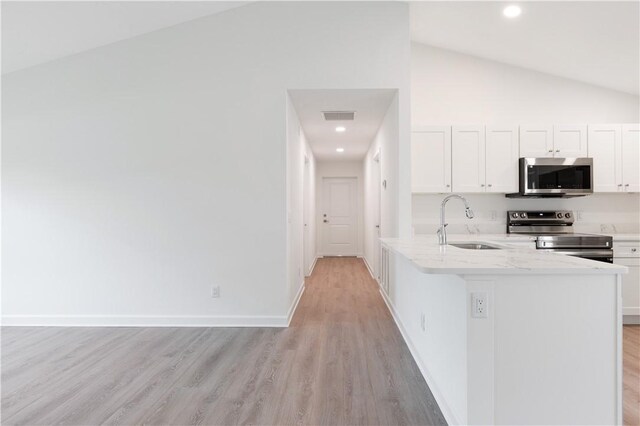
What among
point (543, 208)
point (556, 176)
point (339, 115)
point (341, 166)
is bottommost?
point (543, 208)

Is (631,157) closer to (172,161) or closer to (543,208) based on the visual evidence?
(543,208)

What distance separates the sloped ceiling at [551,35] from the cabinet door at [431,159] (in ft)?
3.47

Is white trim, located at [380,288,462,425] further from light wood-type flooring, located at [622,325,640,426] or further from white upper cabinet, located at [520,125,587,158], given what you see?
white upper cabinet, located at [520,125,587,158]

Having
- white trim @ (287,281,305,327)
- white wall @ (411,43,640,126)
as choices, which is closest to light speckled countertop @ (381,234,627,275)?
white trim @ (287,281,305,327)

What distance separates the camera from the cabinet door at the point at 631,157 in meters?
3.62

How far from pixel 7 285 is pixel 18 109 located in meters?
1.76

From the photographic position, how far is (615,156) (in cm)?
364

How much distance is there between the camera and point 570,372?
1.51m

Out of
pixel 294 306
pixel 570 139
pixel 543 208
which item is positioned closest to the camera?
pixel 570 139

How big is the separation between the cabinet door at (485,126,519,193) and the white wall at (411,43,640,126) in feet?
1.41

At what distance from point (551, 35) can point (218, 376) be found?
167 inches

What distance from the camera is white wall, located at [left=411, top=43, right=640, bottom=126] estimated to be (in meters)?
3.99

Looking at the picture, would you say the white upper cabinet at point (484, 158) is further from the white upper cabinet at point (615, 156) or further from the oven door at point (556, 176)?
the white upper cabinet at point (615, 156)

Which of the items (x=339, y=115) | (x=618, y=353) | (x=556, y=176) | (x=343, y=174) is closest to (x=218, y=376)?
(x=618, y=353)
